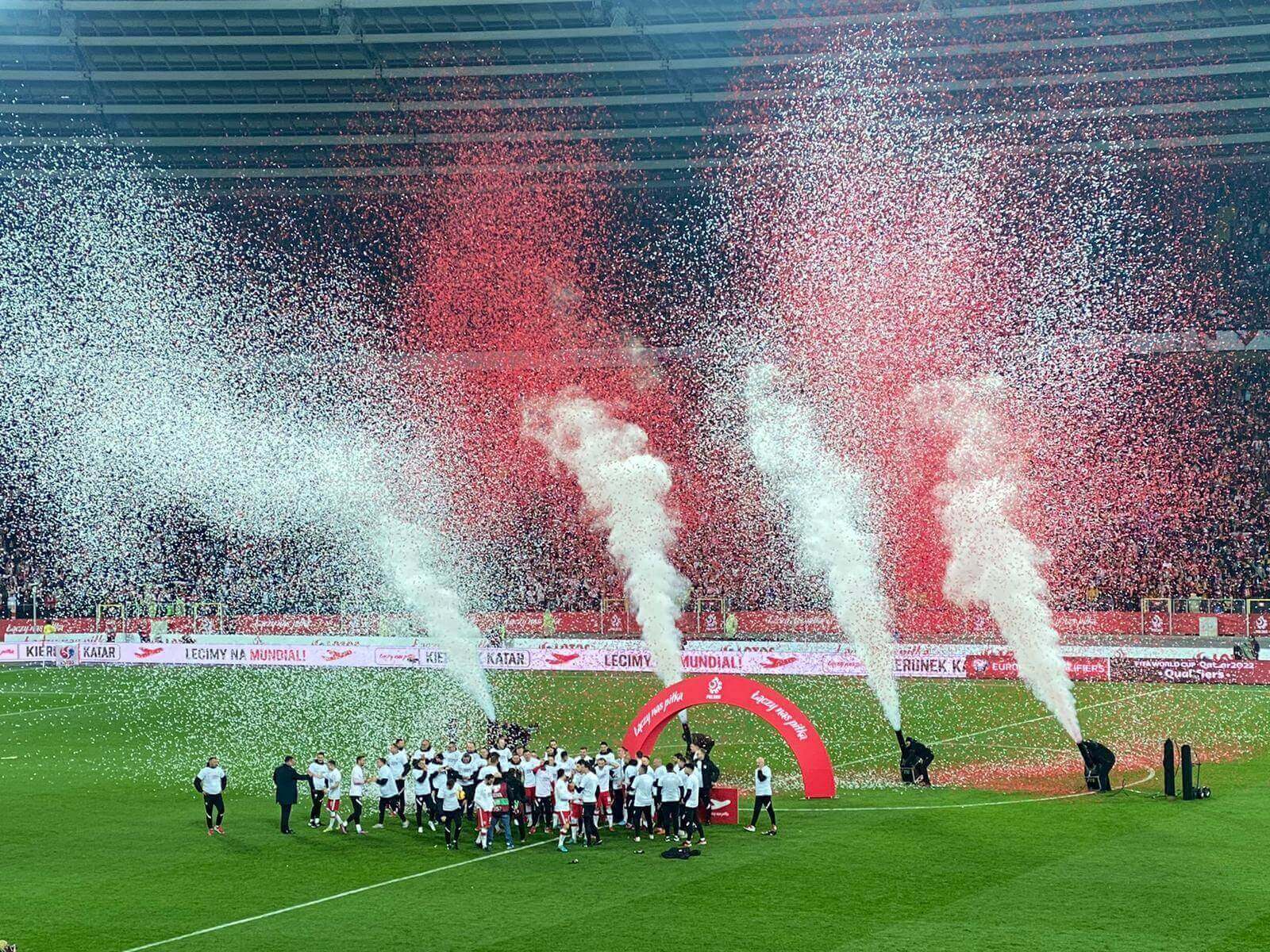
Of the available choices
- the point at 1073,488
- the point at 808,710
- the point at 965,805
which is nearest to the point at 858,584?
the point at 808,710

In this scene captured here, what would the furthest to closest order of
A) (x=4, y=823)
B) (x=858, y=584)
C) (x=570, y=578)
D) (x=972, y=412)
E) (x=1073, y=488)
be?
(x=570, y=578) < (x=1073, y=488) < (x=972, y=412) < (x=858, y=584) < (x=4, y=823)

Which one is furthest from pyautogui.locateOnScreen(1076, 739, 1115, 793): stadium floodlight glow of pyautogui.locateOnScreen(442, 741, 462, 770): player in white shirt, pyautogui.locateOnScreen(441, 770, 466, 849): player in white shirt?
pyautogui.locateOnScreen(441, 770, 466, 849): player in white shirt

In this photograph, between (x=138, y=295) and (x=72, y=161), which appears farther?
Answer: (x=72, y=161)

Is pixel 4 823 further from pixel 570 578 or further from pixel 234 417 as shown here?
pixel 570 578

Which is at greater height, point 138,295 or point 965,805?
point 138,295

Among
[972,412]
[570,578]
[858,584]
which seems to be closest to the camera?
[858,584]

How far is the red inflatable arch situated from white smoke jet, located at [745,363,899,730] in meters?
7.28

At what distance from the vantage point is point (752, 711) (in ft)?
81.9

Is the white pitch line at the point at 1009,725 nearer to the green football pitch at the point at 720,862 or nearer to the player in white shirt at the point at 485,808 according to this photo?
the green football pitch at the point at 720,862

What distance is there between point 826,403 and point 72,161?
34.7 meters

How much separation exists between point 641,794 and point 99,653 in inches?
1483

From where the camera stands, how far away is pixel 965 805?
79.5 feet

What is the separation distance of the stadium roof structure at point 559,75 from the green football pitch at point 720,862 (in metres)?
28.7

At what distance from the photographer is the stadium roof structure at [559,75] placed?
178ft
